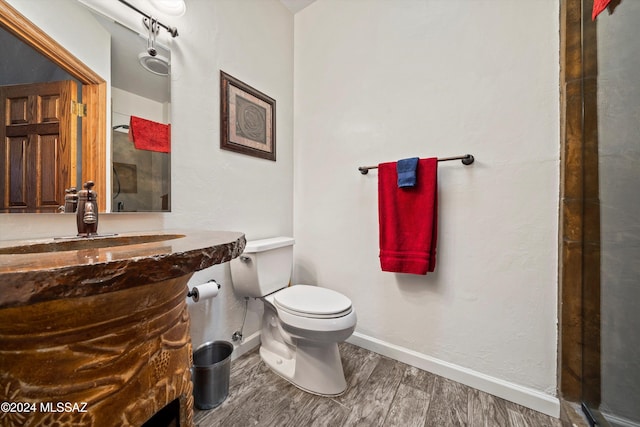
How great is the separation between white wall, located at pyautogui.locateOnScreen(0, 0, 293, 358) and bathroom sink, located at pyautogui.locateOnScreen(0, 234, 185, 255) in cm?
18

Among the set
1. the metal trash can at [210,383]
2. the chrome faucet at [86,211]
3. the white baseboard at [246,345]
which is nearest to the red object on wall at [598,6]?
the chrome faucet at [86,211]

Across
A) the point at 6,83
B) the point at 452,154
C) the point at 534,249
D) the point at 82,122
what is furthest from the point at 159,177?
the point at 534,249

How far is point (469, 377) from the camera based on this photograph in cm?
130

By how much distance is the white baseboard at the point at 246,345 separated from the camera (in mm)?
1498

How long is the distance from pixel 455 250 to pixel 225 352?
1326mm

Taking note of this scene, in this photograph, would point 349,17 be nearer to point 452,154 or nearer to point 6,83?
point 452,154

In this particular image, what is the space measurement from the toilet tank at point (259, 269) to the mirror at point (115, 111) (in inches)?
18.9

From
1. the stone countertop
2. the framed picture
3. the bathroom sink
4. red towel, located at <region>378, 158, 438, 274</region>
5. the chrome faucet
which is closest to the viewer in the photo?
the stone countertop

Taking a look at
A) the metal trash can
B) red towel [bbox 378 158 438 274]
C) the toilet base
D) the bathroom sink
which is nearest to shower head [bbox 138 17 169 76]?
the bathroom sink

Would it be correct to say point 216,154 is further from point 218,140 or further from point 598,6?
point 598,6

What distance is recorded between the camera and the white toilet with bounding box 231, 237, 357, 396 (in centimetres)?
116

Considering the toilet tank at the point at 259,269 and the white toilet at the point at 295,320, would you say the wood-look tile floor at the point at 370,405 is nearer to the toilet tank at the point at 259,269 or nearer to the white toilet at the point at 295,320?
the white toilet at the point at 295,320

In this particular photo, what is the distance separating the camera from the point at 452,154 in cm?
135

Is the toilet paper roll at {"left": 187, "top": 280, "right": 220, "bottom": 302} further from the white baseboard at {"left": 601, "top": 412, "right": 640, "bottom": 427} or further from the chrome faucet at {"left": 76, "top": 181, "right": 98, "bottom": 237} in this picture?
the white baseboard at {"left": 601, "top": 412, "right": 640, "bottom": 427}
